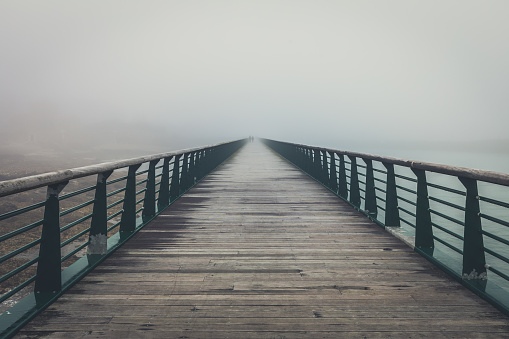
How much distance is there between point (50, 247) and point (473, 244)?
151 inches

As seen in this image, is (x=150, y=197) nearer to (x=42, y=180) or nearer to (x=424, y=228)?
(x=42, y=180)

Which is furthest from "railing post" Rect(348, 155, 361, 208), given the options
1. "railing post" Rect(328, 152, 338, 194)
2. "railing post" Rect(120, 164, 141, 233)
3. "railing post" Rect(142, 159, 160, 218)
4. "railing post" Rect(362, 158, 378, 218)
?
"railing post" Rect(120, 164, 141, 233)

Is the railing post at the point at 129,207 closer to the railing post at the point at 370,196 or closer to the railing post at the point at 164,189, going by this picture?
the railing post at the point at 164,189

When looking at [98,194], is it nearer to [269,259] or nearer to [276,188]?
[269,259]

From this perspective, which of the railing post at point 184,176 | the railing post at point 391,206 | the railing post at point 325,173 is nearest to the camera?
the railing post at point 391,206

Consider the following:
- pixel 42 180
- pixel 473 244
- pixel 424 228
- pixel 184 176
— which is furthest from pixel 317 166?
pixel 42 180

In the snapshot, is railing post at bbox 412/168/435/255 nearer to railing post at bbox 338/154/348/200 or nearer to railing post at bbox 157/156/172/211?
railing post at bbox 338/154/348/200

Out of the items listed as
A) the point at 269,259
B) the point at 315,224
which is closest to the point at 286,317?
the point at 269,259

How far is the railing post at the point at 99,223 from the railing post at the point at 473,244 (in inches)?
150

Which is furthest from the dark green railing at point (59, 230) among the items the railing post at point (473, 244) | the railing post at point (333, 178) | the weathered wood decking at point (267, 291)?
the railing post at point (333, 178)

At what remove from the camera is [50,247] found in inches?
110

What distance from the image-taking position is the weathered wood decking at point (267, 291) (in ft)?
7.95

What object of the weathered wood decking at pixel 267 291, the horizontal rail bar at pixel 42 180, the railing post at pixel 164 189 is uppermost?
the horizontal rail bar at pixel 42 180

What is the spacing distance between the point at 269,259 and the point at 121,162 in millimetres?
2164
